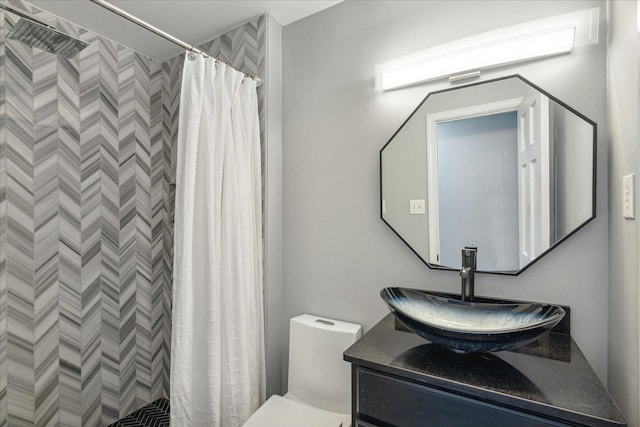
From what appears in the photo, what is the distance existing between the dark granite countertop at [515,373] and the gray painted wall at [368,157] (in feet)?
0.86

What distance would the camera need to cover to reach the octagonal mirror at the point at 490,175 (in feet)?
3.86

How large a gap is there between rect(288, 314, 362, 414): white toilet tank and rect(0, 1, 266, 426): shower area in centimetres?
124

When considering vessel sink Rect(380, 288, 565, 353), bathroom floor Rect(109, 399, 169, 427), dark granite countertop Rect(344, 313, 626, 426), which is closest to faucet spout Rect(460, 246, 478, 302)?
vessel sink Rect(380, 288, 565, 353)

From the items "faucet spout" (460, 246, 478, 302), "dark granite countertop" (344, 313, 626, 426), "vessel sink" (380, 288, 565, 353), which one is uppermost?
"faucet spout" (460, 246, 478, 302)

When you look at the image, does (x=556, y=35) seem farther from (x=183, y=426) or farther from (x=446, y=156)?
(x=183, y=426)

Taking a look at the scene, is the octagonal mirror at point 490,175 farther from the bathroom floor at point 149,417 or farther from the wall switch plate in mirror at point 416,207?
the bathroom floor at point 149,417

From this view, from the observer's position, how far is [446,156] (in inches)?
55.9

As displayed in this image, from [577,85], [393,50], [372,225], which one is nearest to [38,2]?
[393,50]

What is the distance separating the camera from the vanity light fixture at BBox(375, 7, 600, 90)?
1156mm

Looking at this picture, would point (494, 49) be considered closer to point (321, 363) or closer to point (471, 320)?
point (471, 320)

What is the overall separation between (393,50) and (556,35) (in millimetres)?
673

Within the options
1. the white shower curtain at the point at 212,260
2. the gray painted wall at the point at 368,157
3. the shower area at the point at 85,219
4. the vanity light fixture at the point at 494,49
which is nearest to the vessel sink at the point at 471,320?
the gray painted wall at the point at 368,157

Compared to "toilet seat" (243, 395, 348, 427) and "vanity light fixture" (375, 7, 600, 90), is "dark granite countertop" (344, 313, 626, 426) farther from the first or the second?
"vanity light fixture" (375, 7, 600, 90)

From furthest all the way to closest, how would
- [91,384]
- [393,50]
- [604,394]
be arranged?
[91,384] → [393,50] → [604,394]
